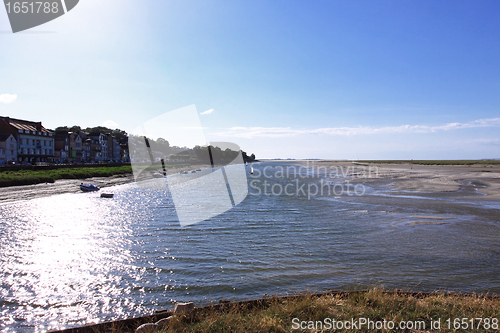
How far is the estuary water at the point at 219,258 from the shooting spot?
10406 mm

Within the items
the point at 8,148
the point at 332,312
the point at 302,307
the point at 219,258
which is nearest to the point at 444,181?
the point at 219,258

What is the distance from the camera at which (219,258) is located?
1458 cm

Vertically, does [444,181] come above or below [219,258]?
above

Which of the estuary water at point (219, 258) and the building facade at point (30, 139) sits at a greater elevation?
the building facade at point (30, 139)

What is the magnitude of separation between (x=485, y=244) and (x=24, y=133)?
114m

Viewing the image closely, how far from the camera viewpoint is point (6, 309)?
9641mm

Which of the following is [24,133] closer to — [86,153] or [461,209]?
[86,153]

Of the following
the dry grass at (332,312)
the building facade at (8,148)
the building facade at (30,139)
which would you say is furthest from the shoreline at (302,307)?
the building facade at (30,139)

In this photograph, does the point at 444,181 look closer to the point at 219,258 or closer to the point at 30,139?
the point at 219,258

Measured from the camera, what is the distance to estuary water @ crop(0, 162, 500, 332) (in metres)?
10.4

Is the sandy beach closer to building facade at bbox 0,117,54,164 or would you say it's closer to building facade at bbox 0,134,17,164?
building facade at bbox 0,134,17,164

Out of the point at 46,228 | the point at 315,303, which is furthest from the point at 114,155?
the point at 315,303

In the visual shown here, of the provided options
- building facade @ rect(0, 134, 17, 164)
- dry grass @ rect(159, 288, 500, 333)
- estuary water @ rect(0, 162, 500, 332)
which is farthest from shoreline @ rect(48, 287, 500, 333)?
building facade @ rect(0, 134, 17, 164)

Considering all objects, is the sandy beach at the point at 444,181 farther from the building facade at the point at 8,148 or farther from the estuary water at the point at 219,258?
the building facade at the point at 8,148
